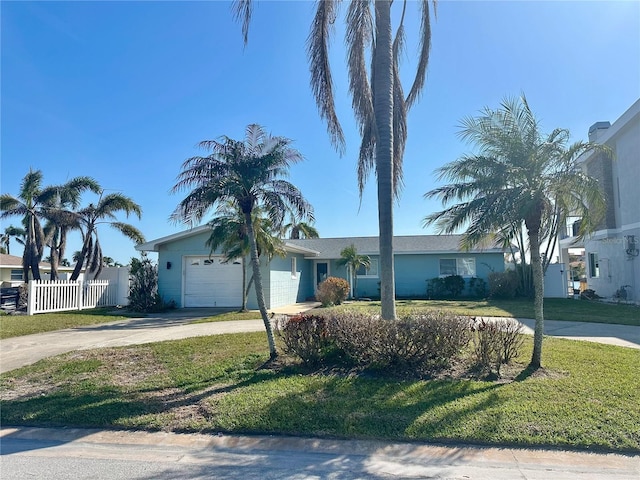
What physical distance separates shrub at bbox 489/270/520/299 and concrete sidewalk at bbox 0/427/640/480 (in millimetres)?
17459

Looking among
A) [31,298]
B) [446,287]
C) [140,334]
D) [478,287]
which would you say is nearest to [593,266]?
[478,287]

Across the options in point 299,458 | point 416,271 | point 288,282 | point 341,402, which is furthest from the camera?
point 416,271

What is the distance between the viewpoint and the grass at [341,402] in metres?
4.30

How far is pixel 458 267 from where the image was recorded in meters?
22.6

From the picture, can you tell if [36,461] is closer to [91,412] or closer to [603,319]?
[91,412]

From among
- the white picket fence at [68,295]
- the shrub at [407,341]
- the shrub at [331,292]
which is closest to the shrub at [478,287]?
the shrub at [331,292]

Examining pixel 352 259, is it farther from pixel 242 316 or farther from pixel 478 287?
pixel 242 316

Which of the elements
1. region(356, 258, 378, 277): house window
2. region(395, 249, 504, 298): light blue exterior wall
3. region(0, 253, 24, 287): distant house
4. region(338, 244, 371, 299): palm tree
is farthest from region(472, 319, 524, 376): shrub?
region(0, 253, 24, 287): distant house

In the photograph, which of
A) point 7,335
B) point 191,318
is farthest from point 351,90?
point 7,335

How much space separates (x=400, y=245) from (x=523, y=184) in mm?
17246

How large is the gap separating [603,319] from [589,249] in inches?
490

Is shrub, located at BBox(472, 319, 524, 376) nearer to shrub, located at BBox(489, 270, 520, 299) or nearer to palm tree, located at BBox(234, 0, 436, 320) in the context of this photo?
palm tree, located at BBox(234, 0, 436, 320)

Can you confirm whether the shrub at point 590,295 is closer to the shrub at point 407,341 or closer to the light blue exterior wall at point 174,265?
the shrub at point 407,341

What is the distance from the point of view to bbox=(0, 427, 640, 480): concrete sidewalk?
3.57 metres
